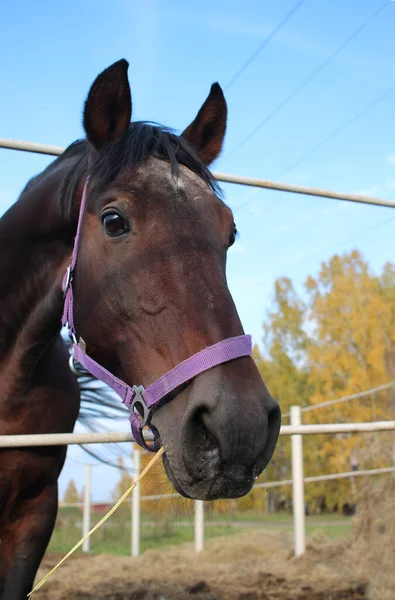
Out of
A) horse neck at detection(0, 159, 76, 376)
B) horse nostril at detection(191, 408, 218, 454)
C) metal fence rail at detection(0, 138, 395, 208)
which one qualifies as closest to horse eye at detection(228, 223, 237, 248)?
horse neck at detection(0, 159, 76, 376)

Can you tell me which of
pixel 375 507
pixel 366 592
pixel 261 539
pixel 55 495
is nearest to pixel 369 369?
Result: pixel 261 539

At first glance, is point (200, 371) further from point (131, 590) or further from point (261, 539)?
point (261, 539)

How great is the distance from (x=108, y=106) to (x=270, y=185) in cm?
162

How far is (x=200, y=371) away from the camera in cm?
145

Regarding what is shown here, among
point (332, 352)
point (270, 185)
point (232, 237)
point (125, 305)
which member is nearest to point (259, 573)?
point (270, 185)

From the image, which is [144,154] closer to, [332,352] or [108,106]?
[108,106]

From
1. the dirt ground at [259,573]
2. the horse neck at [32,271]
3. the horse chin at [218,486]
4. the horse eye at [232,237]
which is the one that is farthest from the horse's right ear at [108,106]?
the dirt ground at [259,573]

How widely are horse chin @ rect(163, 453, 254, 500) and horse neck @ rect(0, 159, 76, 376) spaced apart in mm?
955

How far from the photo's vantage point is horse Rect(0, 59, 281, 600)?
141cm

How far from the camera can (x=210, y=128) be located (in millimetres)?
2311

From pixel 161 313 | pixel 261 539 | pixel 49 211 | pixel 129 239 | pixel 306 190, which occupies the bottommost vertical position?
pixel 261 539

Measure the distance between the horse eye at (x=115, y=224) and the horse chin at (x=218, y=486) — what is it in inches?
27.8

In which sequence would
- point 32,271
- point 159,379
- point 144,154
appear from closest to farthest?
point 159,379 → point 144,154 → point 32,271

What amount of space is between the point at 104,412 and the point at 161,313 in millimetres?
2348
